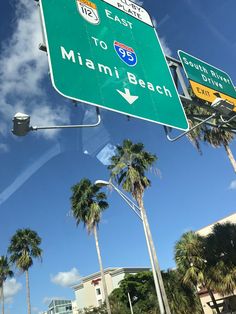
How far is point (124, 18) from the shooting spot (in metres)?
6.98

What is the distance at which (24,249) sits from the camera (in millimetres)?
45969

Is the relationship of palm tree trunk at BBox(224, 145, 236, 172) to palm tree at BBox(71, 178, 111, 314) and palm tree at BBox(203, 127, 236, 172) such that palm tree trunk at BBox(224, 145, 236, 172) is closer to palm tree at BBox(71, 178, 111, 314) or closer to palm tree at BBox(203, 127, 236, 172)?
palm tree at BBox(203, 127, 236, 172)

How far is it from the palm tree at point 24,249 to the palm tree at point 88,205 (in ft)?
43.3

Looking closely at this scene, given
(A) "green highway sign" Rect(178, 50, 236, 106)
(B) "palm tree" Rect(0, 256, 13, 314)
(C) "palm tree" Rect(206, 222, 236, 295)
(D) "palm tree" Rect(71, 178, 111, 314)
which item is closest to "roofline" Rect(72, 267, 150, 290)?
(B) "palm tree" Rect(0, 256, 13, 314)

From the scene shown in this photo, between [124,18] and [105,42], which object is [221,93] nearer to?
[124,18]

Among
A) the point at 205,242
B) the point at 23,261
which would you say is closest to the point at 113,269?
the point at 23,261

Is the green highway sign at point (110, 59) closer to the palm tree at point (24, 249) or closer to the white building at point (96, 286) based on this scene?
the palm tree at point (24, 249)

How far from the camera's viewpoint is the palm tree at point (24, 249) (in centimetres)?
4488

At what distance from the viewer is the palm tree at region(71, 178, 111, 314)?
115 ft

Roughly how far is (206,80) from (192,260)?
2211 cm

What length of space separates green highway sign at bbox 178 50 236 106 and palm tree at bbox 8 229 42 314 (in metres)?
40.5

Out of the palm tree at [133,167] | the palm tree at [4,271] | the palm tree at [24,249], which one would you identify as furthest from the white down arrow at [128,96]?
the palm tree at [4,271]

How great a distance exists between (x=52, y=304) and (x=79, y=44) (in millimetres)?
126066

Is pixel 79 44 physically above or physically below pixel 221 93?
below
